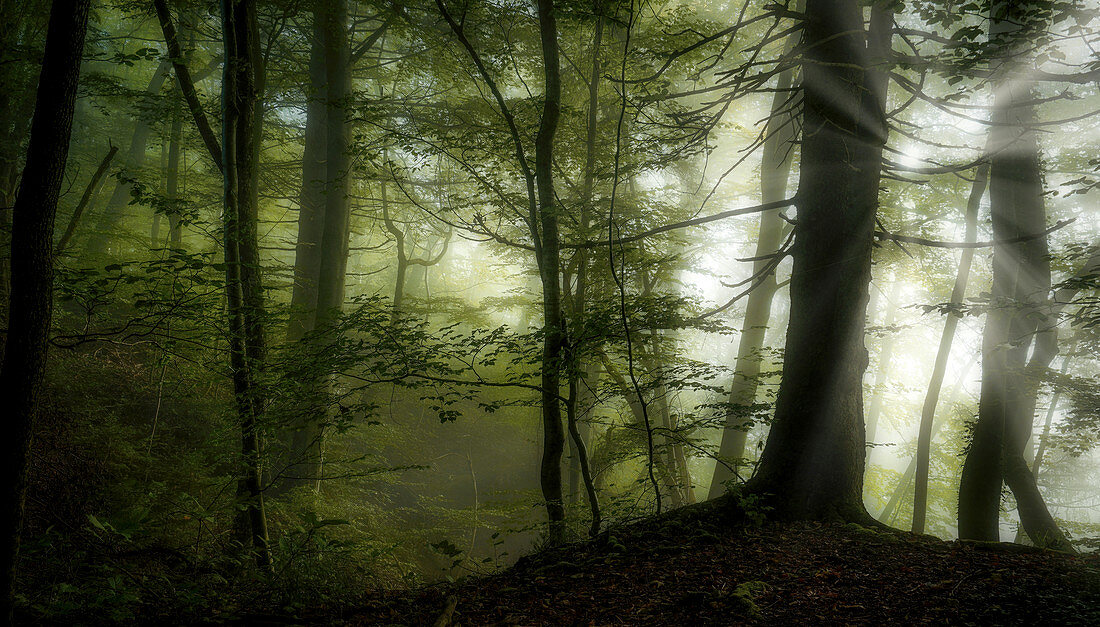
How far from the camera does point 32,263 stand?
8.69 feet

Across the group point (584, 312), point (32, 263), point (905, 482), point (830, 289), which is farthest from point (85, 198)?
point (905, 482)

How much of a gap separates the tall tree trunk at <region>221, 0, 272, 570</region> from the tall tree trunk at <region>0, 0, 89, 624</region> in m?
2.01

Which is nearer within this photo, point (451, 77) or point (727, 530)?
point (727, 530)

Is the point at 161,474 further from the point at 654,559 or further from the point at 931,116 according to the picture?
the point at 931,116

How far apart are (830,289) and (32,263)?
5599 mm

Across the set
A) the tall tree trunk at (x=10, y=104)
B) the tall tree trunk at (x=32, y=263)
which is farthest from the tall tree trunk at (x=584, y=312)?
the tall tree trunk at (x=10, y=104)

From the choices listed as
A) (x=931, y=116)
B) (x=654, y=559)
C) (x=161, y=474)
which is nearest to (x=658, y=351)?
(x=654, y=559)

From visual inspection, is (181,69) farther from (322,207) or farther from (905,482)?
(905,482)

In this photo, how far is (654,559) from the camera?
398 centimetres

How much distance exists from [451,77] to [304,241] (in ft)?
13.7

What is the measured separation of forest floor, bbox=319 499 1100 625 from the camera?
2.71m

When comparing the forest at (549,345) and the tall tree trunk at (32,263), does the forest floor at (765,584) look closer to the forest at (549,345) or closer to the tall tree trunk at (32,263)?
the forest at (549,345)

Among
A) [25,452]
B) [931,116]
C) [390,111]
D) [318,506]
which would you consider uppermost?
[931,116]

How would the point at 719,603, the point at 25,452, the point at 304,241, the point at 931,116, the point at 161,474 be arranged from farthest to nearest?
the point at 931,116 < the point at 304,241 < the point at 161,474 < the point at 719,603 < the point at 25,452
